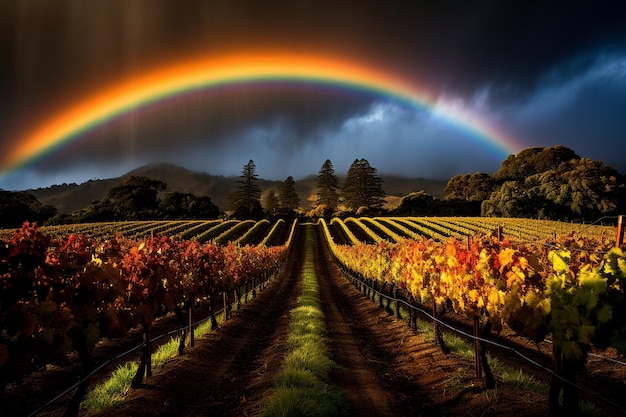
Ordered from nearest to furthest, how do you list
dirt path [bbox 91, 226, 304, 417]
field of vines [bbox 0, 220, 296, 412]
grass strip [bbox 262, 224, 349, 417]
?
field of vines [bbox 0, 220, 296, 412], grass strip [bbox 262, 224, 349, 417], dirt path [bbox 91, 226, 304, 417]

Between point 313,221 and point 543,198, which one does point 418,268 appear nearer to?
point 543,198

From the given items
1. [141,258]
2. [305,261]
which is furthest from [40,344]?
[305,261]

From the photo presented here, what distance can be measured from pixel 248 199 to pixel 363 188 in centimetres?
3632

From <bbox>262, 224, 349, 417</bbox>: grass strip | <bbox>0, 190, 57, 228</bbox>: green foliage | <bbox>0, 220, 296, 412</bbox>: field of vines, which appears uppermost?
<bbox>0, 190, 57, 228</bbox>: green foliage

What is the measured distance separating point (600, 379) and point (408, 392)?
17.2 feet

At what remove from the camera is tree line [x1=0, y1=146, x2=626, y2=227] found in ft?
227

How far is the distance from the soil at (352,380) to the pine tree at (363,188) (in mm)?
107678

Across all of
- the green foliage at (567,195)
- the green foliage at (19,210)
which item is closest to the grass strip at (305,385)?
the green foliage at (567,195)

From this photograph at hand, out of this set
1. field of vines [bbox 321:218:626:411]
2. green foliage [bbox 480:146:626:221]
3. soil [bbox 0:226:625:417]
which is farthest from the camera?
green foliage [bbox 480:146:626:221]

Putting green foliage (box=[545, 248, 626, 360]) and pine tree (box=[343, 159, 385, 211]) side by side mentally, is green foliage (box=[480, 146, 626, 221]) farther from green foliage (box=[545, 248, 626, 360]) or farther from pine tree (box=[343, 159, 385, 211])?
green foliage (box=[545, 248, 626, 360])

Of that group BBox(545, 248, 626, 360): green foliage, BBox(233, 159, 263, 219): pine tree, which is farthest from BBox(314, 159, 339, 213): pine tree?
BBox(545, 248, 626, 360): green foliage

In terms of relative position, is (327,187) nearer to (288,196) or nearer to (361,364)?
(288,196)

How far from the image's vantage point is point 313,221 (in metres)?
110

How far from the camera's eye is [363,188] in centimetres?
12544
